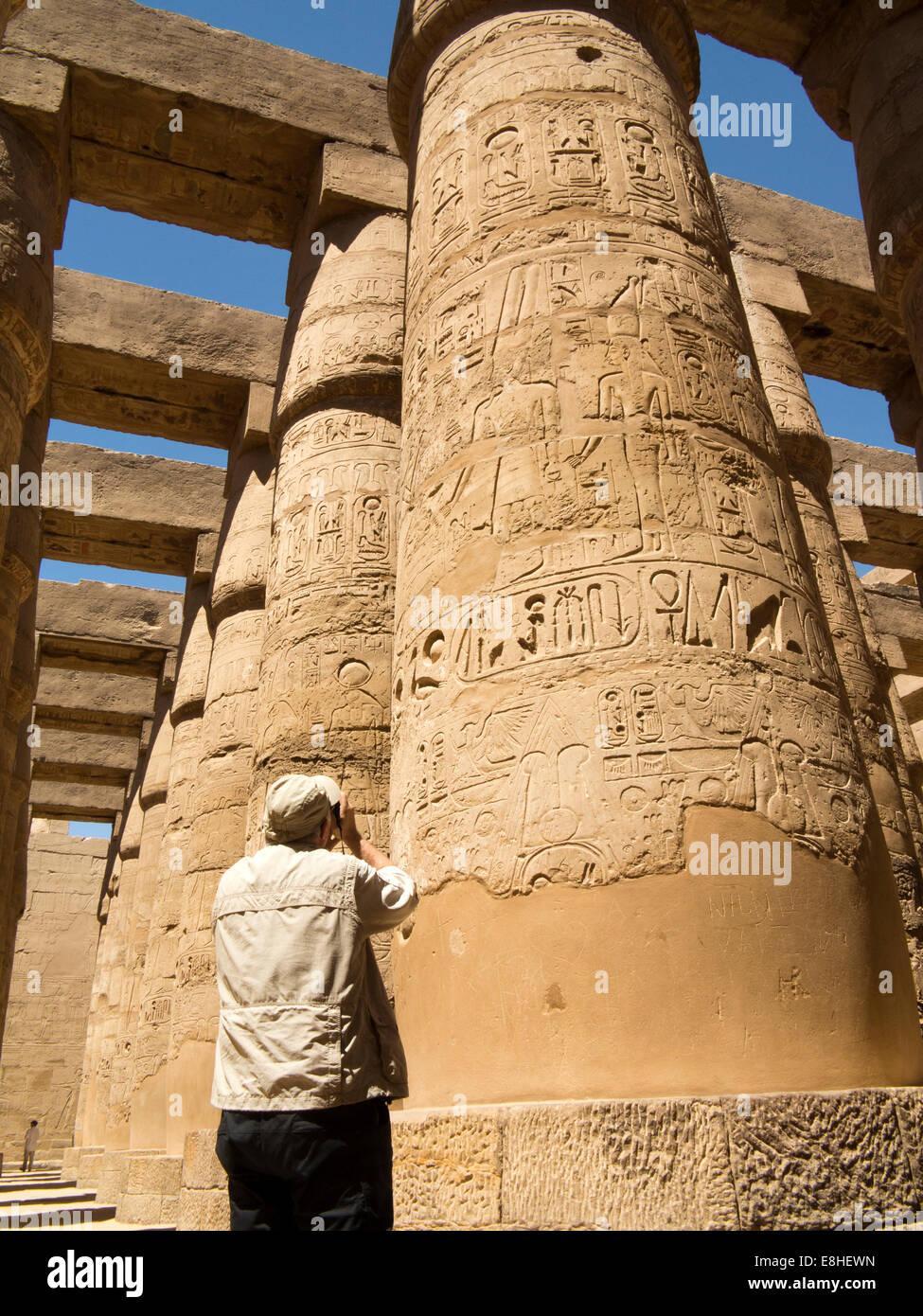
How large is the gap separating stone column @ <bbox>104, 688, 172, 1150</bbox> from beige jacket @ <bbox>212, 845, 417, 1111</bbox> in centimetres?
879

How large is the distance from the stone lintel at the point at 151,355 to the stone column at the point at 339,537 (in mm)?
2845

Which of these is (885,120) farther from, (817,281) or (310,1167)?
(310,1167)

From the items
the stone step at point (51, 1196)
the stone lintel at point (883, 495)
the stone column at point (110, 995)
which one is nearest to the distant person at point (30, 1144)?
the stone column at point (110, 995)

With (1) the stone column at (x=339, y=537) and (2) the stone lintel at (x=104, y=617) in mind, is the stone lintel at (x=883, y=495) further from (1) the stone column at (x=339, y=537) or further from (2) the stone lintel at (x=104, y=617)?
(2) the stone lintel at (x=104, y=617)

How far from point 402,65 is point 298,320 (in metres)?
2.35

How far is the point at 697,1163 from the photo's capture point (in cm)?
223

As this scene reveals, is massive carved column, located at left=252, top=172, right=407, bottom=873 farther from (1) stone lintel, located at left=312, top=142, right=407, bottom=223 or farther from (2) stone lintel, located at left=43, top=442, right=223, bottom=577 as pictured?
(2) stone lintel, located at left=43, top=442, right=223, bottom=577

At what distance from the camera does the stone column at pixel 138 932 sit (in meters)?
11.3

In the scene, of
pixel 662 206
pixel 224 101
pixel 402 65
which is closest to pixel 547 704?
pixel 662 206

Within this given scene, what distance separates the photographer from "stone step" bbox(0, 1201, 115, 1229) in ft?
21.8

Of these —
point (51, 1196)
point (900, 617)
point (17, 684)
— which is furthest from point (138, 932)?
point (900, 617)

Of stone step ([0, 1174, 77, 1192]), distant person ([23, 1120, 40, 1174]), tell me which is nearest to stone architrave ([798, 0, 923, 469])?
stone step ([0, 1174, 77, 1192])

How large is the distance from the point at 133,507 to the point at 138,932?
4.91m

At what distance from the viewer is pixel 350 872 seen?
2.35 meters
